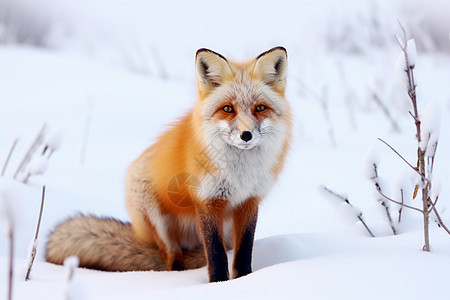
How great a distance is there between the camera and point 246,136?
1.82 metres

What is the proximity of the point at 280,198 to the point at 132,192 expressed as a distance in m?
1.37

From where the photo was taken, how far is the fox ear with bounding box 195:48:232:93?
201 centimetres

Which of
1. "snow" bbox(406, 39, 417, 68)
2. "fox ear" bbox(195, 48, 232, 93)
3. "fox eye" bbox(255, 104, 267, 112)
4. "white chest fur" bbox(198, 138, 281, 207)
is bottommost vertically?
"white chest fur" bbox(198, 138, 281, 207)

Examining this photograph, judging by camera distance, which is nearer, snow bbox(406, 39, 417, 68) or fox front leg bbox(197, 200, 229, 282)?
snow bbox(406, 39, 417, 68)

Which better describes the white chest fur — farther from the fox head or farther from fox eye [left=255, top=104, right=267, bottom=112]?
fox eye [left=255, top=104, right=267, bottom=112]

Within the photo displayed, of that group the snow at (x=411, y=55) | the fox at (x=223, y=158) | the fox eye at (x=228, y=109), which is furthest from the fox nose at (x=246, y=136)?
the snow at (x=411, y=55)

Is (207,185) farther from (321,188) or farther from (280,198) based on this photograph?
(280,198)

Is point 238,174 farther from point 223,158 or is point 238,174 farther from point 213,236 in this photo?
point 213,236

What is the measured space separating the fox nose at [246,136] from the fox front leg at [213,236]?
1.02ft

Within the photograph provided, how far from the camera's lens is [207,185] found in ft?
6.43

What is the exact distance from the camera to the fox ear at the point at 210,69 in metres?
2.01

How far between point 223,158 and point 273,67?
0.44 m

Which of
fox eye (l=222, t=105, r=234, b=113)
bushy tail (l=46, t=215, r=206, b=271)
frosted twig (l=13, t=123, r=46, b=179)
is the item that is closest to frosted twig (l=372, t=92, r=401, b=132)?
bushy tail (l=46, t=215, r=206, b=271)

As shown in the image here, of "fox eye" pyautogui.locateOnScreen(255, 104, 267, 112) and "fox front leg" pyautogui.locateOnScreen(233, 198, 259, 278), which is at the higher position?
"fox eye" pyautogui.locateOnScreen(255, 104, 267, 112)
